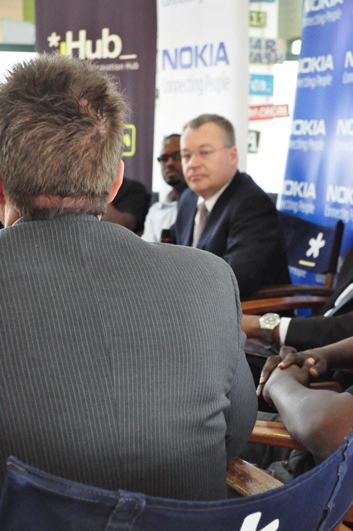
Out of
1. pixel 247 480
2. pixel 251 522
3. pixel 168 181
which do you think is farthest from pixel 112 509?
pixel 168 181

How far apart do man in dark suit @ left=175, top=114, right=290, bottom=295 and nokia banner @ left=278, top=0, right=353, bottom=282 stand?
562 mm

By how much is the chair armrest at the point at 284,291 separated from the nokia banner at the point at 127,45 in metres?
1.82

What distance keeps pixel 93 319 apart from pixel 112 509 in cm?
33

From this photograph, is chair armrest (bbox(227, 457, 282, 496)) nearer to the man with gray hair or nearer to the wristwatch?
the man with gray hair

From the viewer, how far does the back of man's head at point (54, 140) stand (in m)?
1.03

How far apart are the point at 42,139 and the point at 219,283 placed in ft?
1.22

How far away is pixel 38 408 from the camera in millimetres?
947

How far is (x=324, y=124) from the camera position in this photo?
3.79m

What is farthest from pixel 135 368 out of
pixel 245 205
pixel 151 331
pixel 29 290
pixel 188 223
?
pixel 188 223

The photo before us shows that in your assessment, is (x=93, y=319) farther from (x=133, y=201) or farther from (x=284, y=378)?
(x=133, y=201)

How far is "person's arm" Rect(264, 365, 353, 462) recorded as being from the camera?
4.37ft

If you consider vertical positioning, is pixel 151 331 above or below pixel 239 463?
above

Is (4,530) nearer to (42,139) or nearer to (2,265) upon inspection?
(2,265)

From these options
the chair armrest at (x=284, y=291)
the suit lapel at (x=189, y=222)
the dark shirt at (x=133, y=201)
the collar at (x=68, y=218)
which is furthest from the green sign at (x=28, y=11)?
the collar at (x=68, y=218)
